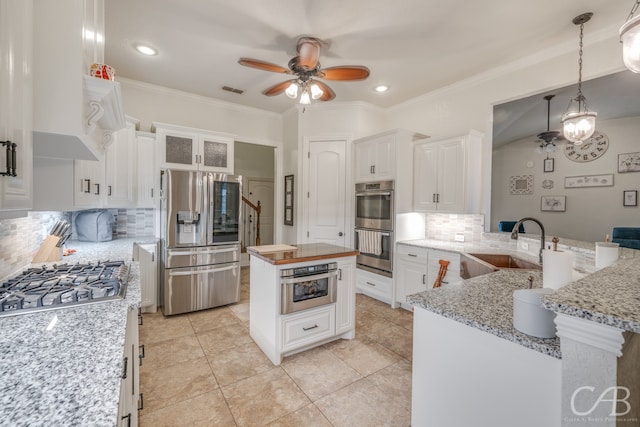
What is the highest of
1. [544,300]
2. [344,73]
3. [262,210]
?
[344,73]

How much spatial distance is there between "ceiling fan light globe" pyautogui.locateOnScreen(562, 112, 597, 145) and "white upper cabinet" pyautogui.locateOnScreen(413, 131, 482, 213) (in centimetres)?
84

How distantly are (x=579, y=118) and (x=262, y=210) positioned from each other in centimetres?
541

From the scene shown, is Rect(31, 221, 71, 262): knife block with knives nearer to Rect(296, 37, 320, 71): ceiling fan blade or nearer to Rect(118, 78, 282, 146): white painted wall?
Rect(118, 78, 282, 146): white painted wall

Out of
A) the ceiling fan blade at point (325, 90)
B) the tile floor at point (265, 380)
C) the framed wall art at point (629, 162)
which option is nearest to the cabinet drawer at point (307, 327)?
the tile floor at point (265, 380)

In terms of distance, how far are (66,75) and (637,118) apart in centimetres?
366

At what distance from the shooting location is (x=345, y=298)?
2.62 metres

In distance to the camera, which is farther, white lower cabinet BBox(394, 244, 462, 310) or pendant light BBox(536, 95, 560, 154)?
white lower cabinet BBox(394, 244, 462, 310)

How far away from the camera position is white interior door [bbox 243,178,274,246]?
619 cm

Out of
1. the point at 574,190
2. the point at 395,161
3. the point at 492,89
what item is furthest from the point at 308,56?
the point at 574,190

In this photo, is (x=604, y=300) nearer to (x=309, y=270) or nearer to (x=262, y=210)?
(x=309, y=270)

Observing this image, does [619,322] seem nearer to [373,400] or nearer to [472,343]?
[472,343]

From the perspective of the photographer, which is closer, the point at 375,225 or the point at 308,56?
the point at 308,56

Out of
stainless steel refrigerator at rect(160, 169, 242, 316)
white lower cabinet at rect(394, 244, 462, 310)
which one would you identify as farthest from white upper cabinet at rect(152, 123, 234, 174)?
white lower cabinet at rect(394, 244, 462, 310)

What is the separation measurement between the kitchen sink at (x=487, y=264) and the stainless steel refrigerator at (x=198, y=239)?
262 cm
